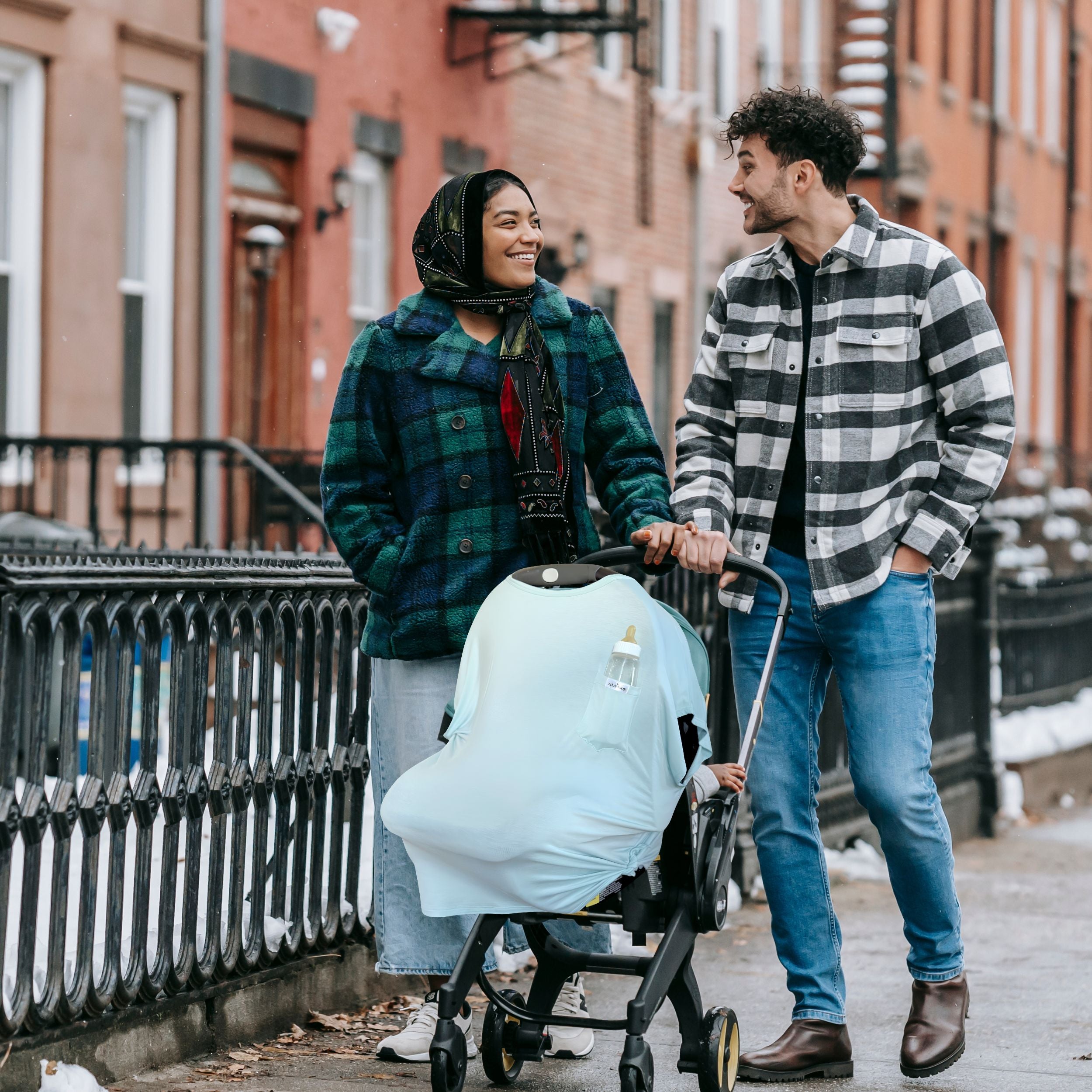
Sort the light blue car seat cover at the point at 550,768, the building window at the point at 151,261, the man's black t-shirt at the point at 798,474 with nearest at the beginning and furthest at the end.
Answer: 1. the light blue car seat cover at the point at 550,768
2. the man's black t-shirt at the point at 798,474
3. the building window at the point at 151,261

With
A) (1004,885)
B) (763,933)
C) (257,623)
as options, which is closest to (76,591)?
(257,623)

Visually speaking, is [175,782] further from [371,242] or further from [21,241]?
A: [371,242]

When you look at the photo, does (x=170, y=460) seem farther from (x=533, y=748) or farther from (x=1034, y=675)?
(x=533, y=748)

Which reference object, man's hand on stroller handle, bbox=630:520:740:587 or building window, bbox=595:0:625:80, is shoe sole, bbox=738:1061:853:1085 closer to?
man's hand on stroller handle, bbox=630:520:740:587

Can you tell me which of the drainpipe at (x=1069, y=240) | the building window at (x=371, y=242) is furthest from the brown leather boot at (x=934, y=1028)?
the drainpipe at (x=1069, y=240)

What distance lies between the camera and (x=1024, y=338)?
31844 millimetres

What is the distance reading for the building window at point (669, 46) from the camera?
21719mm

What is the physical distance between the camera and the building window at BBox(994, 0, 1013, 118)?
2981cm

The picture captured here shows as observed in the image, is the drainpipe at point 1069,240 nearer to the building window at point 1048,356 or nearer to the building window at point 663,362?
the building window at point 1048,356

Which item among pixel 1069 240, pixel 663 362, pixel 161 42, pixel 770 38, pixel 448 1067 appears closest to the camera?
pixel 448 1067

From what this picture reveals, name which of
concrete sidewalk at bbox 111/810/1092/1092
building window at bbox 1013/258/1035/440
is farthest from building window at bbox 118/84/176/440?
building window at bbox 1013/258/1035/440

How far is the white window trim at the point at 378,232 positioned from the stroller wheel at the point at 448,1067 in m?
12.0

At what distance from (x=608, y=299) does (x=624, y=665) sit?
1681 cm

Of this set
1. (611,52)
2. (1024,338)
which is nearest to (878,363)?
(611,52)
